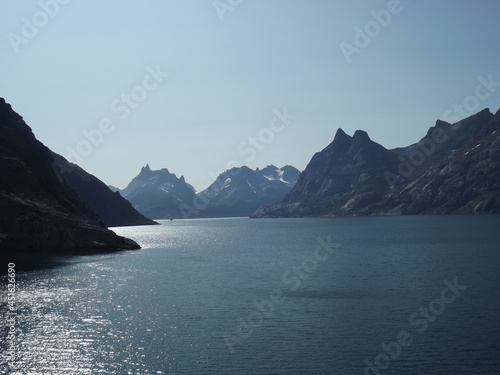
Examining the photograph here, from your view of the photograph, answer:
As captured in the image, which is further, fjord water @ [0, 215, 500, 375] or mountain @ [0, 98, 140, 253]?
mountain @ [0, 98, 140, 253]

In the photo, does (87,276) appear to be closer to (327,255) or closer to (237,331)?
(237,331)

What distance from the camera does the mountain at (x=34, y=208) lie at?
149000 millimetres

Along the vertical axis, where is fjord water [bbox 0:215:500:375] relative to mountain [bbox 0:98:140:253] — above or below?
below

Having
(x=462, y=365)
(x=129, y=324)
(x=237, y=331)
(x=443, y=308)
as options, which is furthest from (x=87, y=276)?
(x=462, y=365)

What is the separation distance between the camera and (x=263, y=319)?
62.6m

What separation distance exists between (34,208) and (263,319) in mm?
124482

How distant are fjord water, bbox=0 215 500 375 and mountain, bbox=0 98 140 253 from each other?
39.2 metres

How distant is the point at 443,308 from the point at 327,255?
7677cm

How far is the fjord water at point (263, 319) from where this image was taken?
45750 mm

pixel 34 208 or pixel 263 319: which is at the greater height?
pixel 34 208

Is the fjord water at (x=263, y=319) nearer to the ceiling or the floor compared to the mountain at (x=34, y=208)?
nearer to the floor

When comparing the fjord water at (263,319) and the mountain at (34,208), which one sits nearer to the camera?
the fjord water at (263,319)

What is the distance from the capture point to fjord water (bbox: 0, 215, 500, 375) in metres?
45.8

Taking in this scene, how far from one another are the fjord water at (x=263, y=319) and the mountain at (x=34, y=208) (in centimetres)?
3919
